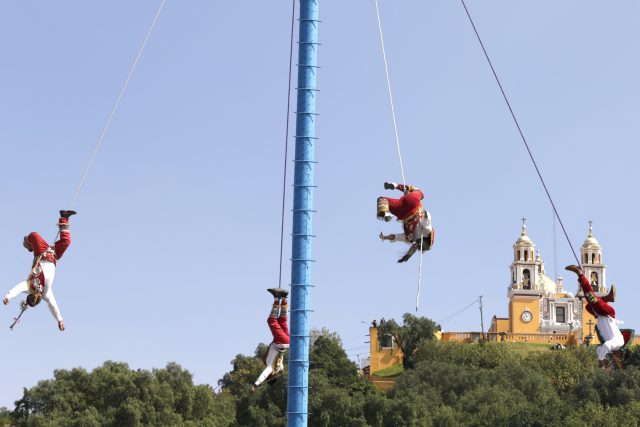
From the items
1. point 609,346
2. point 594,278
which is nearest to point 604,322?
point 609,346

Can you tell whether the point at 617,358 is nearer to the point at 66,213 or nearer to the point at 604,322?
the point at 604,322

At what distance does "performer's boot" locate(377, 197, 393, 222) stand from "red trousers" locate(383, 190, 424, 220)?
0.14m

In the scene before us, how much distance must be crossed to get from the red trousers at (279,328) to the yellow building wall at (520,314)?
122452 millimetres

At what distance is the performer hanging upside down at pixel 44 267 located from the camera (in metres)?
26.8

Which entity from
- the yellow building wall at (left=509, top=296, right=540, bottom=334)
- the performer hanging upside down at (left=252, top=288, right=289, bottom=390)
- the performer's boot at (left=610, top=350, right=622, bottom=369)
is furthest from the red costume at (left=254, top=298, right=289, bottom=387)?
the yellow building wall at (left=509, top=296, right=540, bottom=334)

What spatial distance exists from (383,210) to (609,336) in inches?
180

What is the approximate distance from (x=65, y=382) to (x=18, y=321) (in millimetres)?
59373

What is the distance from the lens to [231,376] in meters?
119

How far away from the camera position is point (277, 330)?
1104 inches

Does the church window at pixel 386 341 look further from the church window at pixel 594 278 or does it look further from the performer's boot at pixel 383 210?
the performer's boot at pixel 383 210

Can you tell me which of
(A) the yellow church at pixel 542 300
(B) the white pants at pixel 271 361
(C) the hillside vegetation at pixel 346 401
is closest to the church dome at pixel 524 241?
(A) the yellow church at pixel 542 300

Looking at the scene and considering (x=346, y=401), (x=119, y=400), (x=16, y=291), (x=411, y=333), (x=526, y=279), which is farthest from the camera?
(x=526, y=279)

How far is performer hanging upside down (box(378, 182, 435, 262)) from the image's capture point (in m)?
27.7

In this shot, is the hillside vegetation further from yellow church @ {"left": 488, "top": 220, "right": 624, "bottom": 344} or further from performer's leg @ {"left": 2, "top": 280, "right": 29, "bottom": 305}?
performer's leg @ {"left": 2, "top": 280, "right": 29, "bottom": 305}
